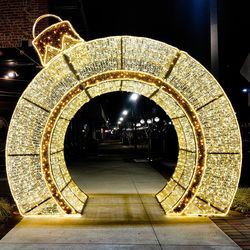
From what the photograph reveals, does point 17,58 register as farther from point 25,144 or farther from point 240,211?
point 240,211

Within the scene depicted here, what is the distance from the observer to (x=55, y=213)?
756 cm

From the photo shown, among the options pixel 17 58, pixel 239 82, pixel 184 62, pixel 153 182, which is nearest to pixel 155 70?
pixel 184 62

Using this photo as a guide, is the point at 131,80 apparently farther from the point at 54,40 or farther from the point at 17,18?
the point at 17,18

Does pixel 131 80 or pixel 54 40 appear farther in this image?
pixel 131 80

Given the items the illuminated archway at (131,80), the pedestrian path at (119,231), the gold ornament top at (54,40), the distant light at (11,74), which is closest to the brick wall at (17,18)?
the distant light at (11,74)

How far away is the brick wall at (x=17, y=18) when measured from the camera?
47.3 ft

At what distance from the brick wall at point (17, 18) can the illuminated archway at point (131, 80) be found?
25.7 ft

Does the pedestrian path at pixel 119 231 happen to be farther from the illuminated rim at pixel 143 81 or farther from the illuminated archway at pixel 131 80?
the illuminated rim at pixel 143 81

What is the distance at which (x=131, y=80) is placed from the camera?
7.44m

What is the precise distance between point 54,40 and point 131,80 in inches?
62.4

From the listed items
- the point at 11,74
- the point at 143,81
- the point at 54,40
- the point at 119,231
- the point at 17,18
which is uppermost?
the point at 17,18

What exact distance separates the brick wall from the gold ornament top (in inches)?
297

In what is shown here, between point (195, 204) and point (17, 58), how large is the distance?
9.28 m

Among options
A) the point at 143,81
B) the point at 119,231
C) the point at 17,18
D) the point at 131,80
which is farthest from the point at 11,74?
the point at 119,231
